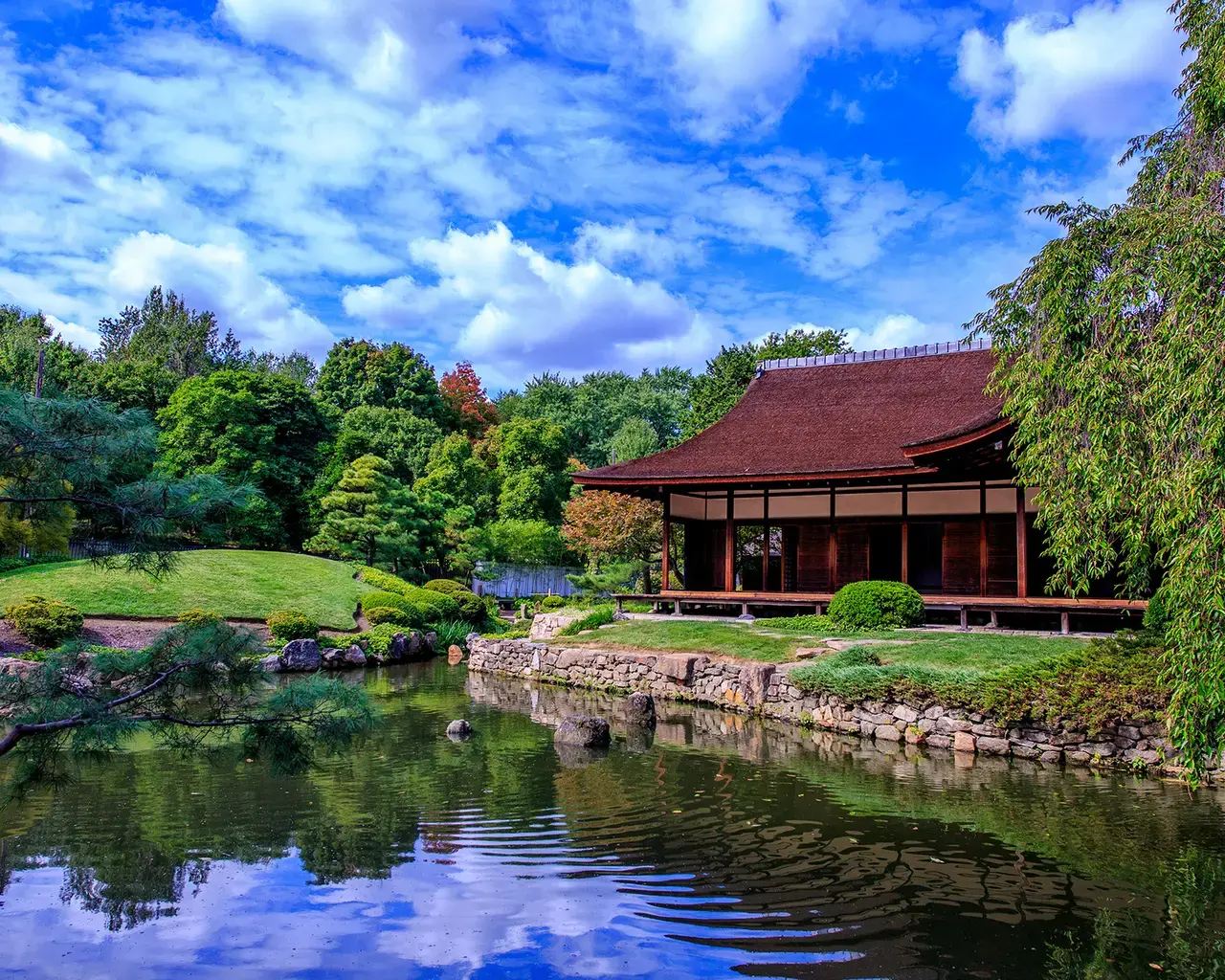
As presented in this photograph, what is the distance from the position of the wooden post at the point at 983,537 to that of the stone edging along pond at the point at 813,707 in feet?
20.8

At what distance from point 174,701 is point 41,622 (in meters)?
15.8

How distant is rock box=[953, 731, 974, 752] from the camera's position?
12.0 metres

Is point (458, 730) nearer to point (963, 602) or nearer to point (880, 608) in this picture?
point (880, 608)

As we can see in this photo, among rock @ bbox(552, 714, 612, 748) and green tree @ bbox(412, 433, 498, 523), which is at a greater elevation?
green tree @ bbox(412, 433, 498, 523)

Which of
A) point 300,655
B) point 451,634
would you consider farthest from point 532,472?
point 300,655

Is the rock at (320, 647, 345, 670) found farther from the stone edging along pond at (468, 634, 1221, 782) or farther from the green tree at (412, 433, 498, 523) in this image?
the green tree at (412, 433, 498, 523)

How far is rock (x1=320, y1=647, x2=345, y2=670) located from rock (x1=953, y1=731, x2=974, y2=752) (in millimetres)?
15708

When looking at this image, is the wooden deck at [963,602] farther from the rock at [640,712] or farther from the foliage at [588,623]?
the rock at [640,712]

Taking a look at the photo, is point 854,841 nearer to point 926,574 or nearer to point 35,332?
point 926,574

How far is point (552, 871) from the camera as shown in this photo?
23.7 feet

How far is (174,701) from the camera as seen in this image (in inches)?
235

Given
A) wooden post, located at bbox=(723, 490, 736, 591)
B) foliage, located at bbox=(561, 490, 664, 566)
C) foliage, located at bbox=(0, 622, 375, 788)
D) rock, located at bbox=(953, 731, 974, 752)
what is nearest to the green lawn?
foliage, located at bbox=(561, 490, 664, 566)

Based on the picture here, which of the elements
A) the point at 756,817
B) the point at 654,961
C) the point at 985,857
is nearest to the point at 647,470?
the point at 756,817

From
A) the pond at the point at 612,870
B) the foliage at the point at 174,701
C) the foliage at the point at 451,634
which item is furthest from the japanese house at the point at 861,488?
the foliage at the point at 174,701
